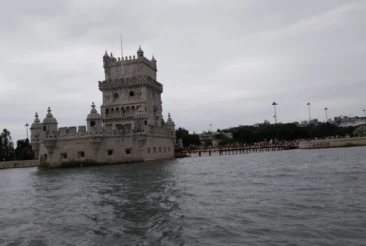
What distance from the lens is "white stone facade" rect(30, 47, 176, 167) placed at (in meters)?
47.6

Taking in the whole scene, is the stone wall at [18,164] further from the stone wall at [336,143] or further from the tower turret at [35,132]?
the stone wall at [336,143]

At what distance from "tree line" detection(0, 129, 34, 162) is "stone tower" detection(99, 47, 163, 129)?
33.4 metres

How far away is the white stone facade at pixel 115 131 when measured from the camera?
47.6 m

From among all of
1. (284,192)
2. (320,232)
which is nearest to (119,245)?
(320,232)

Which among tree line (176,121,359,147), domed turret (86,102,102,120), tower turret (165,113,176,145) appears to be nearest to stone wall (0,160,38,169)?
tower turret (165,113,176,145)

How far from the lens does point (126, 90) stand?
197 ft

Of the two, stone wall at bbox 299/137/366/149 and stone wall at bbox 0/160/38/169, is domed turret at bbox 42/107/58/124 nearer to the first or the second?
stone wall at bbox 0/160/38/169

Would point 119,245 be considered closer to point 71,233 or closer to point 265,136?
point 71,233

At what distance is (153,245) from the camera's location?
9.41 meters

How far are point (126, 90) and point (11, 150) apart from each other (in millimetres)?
45140

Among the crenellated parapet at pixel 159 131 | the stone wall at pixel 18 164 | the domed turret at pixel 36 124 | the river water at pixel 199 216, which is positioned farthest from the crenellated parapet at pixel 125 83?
the river water at pixel 199 216

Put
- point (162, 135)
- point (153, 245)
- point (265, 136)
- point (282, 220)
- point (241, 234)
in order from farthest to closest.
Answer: point (265, 136) → point (162, 135) → point (282, 220) → point (241, 234) → point (153, 245)

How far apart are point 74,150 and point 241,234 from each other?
1605 inches

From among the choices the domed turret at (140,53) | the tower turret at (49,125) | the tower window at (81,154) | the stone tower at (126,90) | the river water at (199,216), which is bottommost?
the river water at (199,216)
